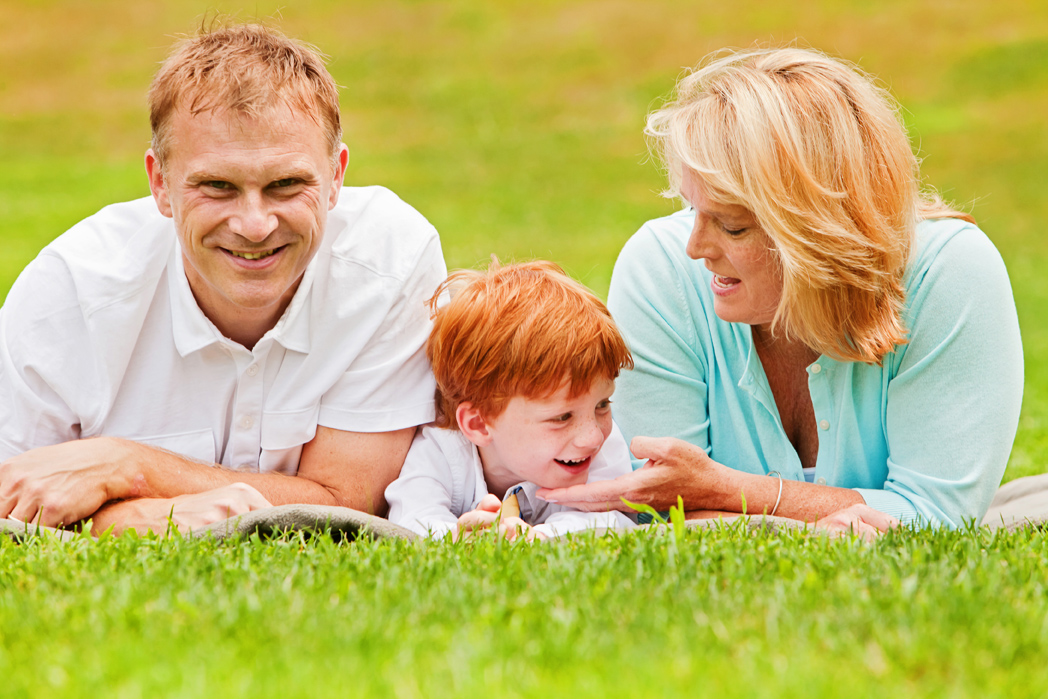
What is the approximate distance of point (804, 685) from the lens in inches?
86.8

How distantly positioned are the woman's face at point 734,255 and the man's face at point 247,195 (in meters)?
1.36

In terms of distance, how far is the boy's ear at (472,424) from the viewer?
4215 mm

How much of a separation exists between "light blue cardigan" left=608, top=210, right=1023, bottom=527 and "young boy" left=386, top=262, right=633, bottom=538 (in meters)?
0.24

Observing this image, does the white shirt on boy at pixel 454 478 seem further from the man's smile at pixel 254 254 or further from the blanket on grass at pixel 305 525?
the man's smile at pixel 254 254

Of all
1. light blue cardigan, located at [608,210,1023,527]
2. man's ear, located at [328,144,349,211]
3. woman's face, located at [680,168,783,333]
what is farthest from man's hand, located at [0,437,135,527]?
woman's face, located at [680,168,783,333]

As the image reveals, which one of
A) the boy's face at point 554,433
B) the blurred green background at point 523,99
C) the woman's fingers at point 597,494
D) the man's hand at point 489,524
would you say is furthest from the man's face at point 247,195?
the blurred green background at point 523,99

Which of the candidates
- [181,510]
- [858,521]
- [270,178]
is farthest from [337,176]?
[858,521]


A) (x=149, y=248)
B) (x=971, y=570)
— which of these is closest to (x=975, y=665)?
(x=971, y=570)

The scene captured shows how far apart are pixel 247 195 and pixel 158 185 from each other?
407mm

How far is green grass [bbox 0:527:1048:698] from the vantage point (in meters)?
2.27

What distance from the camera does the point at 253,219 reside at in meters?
3.87

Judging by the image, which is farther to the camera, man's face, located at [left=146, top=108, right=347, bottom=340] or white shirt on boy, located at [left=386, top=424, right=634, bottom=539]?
white shirt on boy, located at [left=386, top=424, right=634, bottom=539]

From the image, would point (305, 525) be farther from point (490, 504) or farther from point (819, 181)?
point (819, 181)

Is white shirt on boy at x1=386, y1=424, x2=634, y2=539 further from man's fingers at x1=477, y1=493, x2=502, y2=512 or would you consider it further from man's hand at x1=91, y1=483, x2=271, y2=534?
man's hand at x1=91, y1=483, x2=271, y2=534
